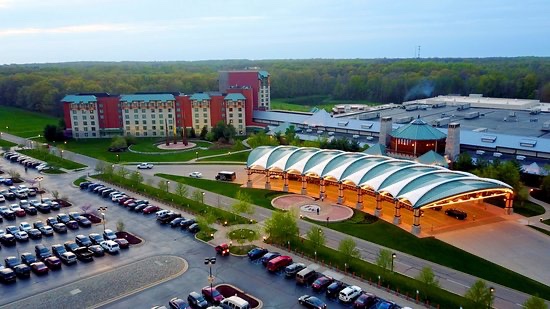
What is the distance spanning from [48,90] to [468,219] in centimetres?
13847

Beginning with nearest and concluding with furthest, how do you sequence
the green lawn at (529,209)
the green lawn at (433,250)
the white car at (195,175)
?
the green lawn at (433,250) < the green lawn at (529,209) < the white car at (195,175)

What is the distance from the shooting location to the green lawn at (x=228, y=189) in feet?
195

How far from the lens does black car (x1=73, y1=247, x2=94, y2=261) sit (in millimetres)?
42812

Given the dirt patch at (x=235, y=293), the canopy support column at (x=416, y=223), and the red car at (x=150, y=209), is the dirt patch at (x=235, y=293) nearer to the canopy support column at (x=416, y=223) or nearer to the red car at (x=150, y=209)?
the canopy support column at (x=416, y=223)

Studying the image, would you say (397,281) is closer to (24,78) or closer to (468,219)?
(468,219)

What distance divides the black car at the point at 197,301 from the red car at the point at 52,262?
14189 millimetres

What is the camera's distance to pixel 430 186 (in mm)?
48281

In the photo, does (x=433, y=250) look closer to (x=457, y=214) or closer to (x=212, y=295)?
(x=457, y=214)

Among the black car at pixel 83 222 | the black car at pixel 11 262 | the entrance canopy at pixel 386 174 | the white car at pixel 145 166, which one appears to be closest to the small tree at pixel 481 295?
the entrance canopy at pixel 386 174

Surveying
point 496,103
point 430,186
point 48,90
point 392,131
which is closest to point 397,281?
point 430,186

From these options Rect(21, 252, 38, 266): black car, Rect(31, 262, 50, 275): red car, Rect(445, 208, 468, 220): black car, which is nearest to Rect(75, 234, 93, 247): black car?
Rect(21, 252, 38, 266): black car

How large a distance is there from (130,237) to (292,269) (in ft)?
61.6

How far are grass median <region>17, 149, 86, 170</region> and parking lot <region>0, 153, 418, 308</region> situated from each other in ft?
113

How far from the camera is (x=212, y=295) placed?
35.1m
